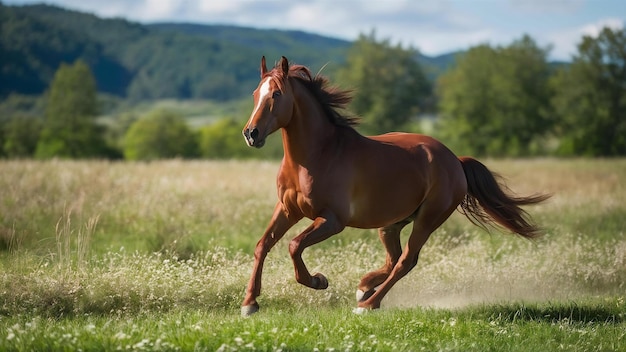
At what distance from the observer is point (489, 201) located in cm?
947

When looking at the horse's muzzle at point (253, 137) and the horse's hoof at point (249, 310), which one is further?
the horse's hoof at point (249, 310)

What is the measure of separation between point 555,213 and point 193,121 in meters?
161

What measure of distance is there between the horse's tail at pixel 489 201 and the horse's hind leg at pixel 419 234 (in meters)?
0.72

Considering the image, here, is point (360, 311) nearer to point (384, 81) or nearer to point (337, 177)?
point (337, 177)

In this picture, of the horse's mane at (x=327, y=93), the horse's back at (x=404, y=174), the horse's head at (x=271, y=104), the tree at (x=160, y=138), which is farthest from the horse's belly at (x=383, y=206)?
the tree at (x=160, y=138)

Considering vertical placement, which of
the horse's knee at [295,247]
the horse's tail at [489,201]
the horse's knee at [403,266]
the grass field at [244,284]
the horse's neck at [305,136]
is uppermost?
the horse's neck at [305,136]

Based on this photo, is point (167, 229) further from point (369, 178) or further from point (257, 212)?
point (369, 178)

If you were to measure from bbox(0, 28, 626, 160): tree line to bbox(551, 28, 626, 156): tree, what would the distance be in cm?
8

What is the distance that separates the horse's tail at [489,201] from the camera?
939 cm

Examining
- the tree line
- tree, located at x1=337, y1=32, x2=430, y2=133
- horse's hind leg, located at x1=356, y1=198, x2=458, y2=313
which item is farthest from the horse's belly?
tree, located at x1=337, y1=32, x2=430, y2=133

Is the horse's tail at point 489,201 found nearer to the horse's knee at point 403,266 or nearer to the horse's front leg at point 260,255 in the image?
the horse's knee at point 403,266

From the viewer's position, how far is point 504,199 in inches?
377

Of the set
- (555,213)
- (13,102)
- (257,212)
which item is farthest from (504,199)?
(13,102)

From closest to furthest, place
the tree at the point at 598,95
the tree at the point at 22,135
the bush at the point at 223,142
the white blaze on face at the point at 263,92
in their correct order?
the white blaze on face at the point at 263,92
the tree at the point at 598,95
the tree at the point at 22,135
the bush at the point at 223,142
